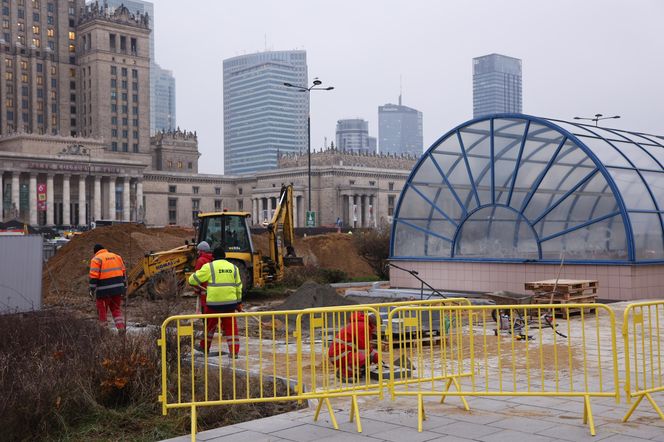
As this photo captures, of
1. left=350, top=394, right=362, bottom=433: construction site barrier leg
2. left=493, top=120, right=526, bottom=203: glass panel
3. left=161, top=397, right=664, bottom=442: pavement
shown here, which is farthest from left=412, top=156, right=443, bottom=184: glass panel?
left=350, top=394, right=362, bottom=433: construction site barrier leg

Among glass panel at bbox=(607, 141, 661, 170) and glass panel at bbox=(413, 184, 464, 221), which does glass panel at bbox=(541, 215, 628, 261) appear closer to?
glass panel at bbox=(607, 141, 661, 170)

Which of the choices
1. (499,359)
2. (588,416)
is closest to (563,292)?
(499,359)

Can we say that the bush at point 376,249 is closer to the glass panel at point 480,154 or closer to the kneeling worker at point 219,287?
the glass panel at point 480,154

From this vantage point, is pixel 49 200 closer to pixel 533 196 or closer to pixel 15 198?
pixel 15 198

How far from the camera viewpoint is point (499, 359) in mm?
8195

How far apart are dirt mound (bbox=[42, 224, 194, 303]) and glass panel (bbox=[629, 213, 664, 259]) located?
1600 cm

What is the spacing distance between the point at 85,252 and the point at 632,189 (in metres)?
20.8

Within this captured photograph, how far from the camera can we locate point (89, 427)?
7941 millimetres

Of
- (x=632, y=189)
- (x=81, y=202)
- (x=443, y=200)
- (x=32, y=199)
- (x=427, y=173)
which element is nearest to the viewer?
(x=632, y=189)

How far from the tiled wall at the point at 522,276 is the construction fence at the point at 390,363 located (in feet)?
17.0

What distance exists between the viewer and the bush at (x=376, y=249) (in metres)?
31.3

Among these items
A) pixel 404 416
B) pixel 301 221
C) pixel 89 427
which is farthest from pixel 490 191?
pixel 301 221

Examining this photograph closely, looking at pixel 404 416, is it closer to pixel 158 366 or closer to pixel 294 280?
pixel 158 366

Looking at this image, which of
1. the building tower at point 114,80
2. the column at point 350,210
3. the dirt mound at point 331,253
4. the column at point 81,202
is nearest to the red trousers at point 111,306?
the dirt mound at point 331,253
